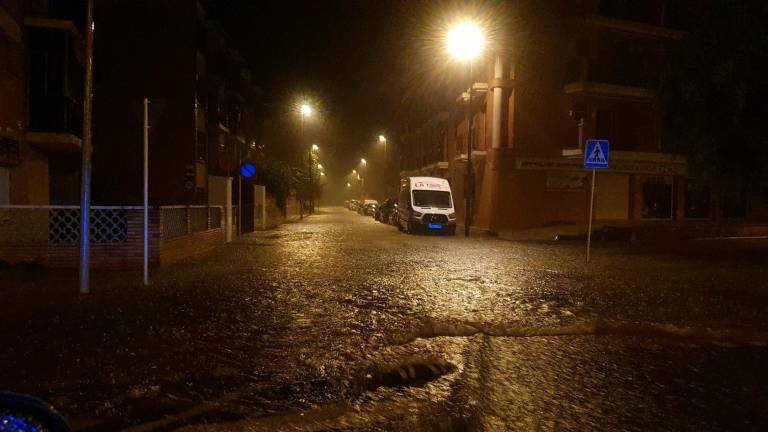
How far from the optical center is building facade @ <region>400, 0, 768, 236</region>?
2612 cm

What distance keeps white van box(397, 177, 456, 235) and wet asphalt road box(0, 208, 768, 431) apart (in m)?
13.1

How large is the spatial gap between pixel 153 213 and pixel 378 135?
2431 inches

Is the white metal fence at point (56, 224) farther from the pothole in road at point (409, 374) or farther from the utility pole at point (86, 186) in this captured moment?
the pothole in road at point (409, 374)

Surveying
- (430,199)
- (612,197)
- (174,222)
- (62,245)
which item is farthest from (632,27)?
(62,245)

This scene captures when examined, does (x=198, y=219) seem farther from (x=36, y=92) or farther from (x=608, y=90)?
(x=608, y=90)

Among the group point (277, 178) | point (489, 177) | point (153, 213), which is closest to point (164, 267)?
point (153, 213)

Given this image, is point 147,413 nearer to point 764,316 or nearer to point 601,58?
point 764,316

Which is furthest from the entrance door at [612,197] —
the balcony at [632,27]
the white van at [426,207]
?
the white van at [426,207]

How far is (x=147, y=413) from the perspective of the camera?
3912 mm

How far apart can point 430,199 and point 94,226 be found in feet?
53.3

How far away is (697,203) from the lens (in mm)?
29422

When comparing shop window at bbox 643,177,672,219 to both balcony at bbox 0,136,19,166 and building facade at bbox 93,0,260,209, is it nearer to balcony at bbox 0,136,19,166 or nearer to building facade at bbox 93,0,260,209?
building facade at bbox 93,0,260,209

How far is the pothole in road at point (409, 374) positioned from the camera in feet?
15.2

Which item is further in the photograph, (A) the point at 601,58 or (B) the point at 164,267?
(A) the point at 601,58
